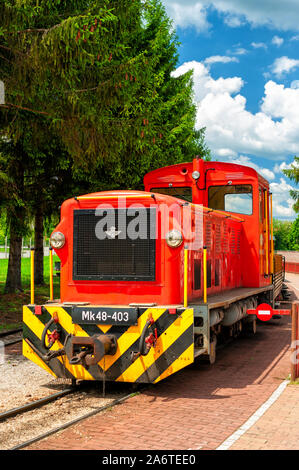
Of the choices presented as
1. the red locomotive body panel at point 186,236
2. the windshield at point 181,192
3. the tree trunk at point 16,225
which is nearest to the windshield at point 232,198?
the red locomotive body panel at point 186,236

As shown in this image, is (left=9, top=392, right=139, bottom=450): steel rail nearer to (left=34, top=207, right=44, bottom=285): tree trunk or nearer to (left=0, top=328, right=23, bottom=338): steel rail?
(left=0, top=328, right=23, bottom=338): steel rail

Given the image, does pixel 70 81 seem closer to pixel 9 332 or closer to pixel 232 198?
pixel 232 198

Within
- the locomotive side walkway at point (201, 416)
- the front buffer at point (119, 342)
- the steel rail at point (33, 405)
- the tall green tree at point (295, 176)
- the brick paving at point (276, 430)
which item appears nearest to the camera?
the brick paving at point (276, 430)

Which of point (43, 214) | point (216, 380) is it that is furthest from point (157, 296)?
point (43, 214)

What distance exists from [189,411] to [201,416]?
240mm

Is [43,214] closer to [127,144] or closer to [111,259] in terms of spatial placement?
[127,144]

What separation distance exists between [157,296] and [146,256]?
58cm

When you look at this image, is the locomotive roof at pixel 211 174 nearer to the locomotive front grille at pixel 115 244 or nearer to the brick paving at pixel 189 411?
the locomotive front grille at pixel 115 244

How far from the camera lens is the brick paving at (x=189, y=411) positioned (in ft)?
16.0

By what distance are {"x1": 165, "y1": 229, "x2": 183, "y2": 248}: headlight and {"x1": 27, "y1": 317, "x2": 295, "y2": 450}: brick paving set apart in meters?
2.00

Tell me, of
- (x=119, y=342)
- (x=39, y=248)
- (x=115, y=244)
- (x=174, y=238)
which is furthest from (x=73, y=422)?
(x=39, y=248)

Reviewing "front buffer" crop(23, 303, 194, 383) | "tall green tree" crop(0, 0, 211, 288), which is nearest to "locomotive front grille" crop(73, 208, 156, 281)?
"front buffer" crop(23, 303, 194, 383)

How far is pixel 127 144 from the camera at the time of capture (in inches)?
481

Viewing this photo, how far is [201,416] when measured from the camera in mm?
5766
